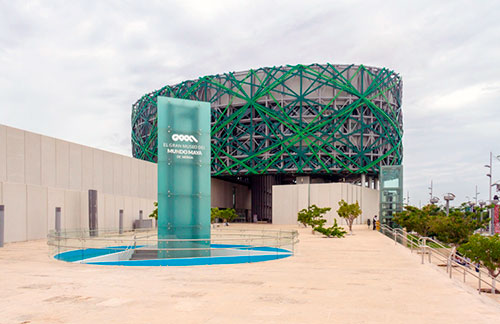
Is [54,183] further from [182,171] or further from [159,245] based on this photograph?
[159,245]

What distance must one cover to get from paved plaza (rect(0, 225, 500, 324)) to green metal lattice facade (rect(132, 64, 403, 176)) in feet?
164

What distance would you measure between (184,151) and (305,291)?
9.58m

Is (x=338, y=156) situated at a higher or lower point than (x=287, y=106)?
lower

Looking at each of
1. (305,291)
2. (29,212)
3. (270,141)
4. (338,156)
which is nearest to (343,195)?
(338,156)

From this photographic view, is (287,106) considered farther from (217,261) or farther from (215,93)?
(217,261)

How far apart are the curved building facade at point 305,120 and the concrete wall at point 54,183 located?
A: 22.9 m

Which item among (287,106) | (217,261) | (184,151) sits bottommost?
(217,261)

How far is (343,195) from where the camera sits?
56.0 m

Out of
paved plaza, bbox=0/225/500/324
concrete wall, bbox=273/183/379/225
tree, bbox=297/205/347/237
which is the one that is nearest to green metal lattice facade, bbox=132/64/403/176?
concrete wall, bbox=273/183/379/225

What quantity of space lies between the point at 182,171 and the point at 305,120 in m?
47.4

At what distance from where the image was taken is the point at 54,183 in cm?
3475

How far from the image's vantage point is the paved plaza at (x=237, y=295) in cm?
777

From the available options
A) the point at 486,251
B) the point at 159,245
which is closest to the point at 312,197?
the point at 486,251

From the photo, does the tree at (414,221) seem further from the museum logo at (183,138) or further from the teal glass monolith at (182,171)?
the museum logo at (183,138)
